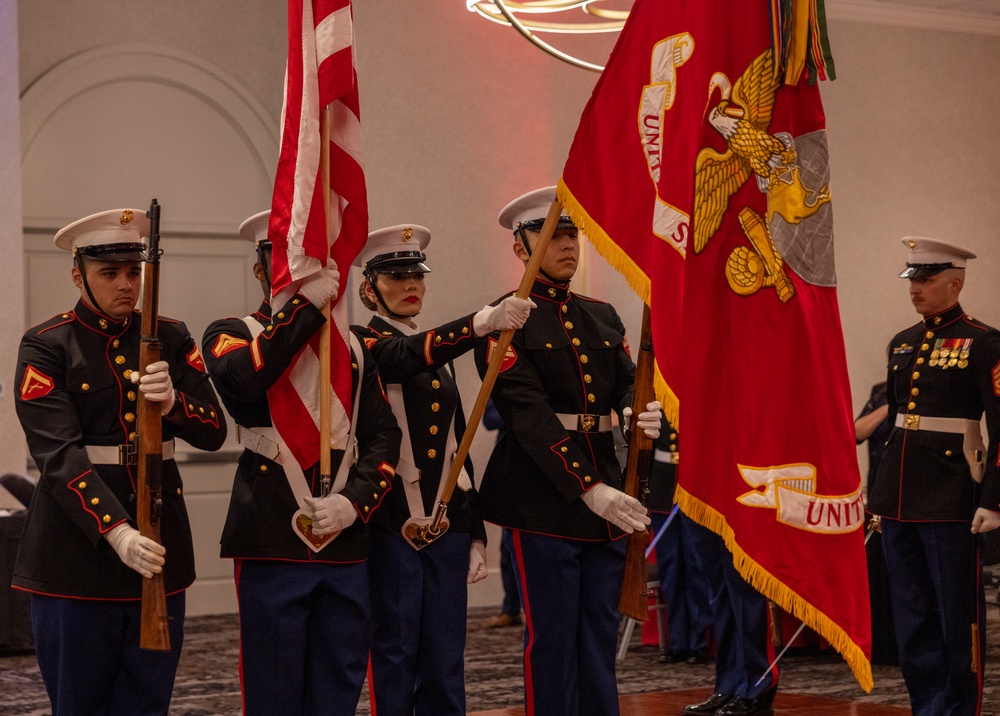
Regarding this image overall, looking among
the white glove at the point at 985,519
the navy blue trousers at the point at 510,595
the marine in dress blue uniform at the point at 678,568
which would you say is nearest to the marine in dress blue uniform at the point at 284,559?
the white glove at the point at 985,519

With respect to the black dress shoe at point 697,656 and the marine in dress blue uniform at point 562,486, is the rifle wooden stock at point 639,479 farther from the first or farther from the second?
the black dress shoe at point 697,656

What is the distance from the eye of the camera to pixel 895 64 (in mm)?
9125

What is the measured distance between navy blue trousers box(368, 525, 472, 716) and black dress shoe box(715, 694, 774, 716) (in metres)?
1.18

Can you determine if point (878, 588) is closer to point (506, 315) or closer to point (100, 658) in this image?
point (506, 315)

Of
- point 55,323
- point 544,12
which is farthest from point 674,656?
point 55,323

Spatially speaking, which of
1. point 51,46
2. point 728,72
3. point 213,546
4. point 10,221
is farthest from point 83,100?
point 728,72

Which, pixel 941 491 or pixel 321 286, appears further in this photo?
pixel 941 491

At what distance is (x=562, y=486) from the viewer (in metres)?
3.38

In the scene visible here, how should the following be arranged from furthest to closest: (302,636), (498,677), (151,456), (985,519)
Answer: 1. (498,677)
2. (985,519)
3. (302,636)
4. (151,456)

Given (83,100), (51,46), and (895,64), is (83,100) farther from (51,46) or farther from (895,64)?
(895,64)

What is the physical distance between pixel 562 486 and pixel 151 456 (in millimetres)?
1085

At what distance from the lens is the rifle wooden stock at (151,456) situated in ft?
9.20

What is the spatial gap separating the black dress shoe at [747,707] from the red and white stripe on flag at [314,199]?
2061 mm

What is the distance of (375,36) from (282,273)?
4893 millimetres
